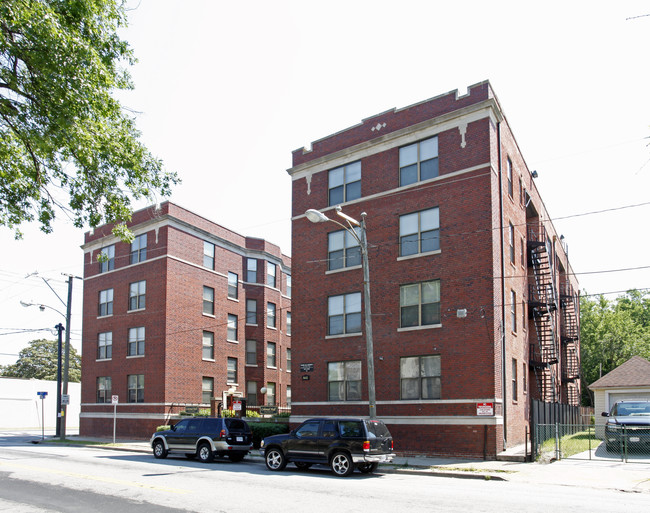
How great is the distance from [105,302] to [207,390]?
8968 millimetres

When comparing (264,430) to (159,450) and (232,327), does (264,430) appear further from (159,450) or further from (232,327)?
(232,327)

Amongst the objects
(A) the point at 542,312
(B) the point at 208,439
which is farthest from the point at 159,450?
(A) the point at 542,312

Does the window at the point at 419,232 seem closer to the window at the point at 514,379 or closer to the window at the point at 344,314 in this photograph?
the window at the point at 344,314

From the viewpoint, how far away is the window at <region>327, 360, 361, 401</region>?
2503 cm

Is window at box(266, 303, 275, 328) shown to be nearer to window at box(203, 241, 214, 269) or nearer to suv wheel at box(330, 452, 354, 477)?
window at box(203, 241, 214, 269)

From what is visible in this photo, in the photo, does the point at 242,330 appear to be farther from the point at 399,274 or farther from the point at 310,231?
the point at 399,274

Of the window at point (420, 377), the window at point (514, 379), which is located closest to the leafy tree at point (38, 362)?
the window at point (420, 377)

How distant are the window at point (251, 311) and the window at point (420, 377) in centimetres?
1965

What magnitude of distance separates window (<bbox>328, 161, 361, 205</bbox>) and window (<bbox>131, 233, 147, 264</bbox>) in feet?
48.8

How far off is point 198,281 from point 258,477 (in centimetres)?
2259

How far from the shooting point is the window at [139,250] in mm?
37094

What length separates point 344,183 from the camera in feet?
89.0

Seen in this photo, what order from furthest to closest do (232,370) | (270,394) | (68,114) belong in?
(270,394) < (232,370) < (68,114)

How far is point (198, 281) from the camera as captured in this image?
37.6m
